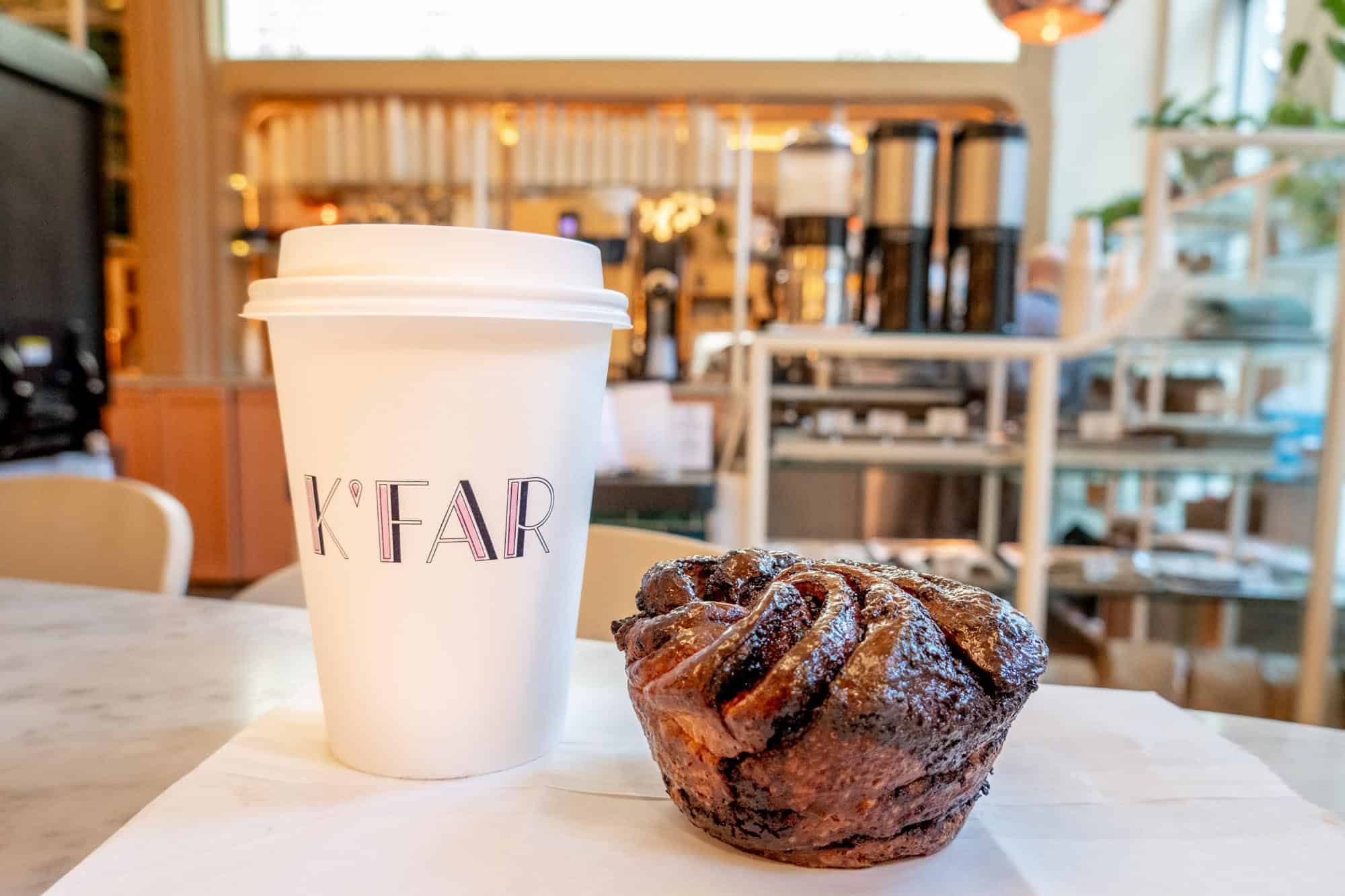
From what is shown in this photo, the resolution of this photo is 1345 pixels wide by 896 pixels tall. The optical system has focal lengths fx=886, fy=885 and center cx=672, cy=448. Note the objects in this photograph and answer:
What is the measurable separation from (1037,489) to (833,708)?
4.66ft

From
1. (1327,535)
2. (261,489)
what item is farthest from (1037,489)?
(261,489)

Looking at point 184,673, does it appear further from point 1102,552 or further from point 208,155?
point 208,155

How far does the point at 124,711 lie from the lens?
1.99ft

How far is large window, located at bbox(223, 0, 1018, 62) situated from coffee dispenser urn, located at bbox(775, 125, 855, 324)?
324 cm

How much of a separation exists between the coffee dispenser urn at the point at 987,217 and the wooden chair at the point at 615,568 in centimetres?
72

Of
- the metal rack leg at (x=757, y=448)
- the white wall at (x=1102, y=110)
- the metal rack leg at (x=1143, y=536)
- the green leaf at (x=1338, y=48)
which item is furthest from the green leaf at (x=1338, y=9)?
the white wall at (x=1102, y=110)

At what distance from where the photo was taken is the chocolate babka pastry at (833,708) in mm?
359

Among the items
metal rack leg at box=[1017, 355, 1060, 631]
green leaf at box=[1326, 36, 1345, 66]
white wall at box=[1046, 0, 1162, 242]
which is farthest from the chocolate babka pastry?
white wall at box=[1046, 0, 1162, 242]

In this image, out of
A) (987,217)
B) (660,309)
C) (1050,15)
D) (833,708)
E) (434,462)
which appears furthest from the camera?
(660,309)

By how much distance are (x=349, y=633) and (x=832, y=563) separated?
0.27m

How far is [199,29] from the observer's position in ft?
13.8

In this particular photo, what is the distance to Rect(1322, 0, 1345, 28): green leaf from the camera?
2316 mm

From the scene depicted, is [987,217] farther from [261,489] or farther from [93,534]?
[261,489]

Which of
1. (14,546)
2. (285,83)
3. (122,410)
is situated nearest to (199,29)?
(285,83)
